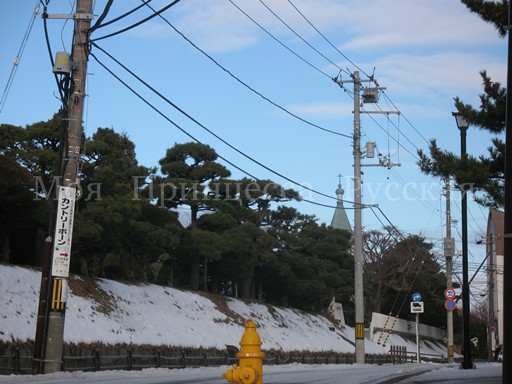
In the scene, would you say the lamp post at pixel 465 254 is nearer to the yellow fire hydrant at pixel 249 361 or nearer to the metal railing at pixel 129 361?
the metal railing at pixel 129 361

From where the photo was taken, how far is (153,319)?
34.8 m

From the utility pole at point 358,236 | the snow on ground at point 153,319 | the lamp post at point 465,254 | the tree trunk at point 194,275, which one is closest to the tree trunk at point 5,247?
the snow on ground at point 153,319

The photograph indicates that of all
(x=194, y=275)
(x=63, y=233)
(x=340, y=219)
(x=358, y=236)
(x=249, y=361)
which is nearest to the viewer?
(x=249, y=361)

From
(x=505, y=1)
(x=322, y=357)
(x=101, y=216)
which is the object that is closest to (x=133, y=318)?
(x=101, y=216)

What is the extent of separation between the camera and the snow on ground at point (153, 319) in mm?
26641

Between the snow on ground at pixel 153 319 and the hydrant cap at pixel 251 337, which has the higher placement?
the snow on ground at pixel 153 319

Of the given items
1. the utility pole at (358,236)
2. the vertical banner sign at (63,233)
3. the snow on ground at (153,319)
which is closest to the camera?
the vertical banner sign at (63,233)

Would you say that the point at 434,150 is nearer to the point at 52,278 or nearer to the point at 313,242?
the point at 52,278

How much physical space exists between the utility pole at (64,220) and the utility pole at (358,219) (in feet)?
67.2

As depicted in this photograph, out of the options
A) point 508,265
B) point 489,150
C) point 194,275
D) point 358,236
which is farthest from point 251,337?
point 194,275

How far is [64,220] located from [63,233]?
0.91ft

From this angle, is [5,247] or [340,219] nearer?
[5,247]

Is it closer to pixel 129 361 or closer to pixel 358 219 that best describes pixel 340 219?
A: pixel 358 219

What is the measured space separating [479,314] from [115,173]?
82.5m
